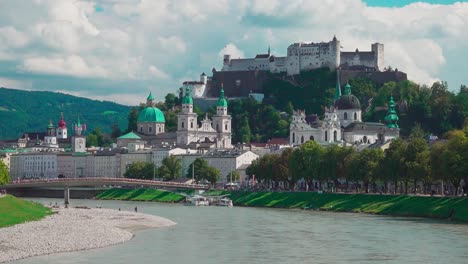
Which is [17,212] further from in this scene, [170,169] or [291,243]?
[170,169]

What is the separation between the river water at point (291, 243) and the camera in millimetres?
46031

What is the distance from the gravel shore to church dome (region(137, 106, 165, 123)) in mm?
95966

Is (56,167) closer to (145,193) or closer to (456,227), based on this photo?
(145,193)

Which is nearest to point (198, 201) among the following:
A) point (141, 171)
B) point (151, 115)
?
point (141, 171)

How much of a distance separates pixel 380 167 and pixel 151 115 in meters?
90.3

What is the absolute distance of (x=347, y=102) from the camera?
5679 inches

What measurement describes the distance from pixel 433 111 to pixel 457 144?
75.6 m

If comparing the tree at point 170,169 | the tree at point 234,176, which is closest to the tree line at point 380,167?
the tree at point 234,176

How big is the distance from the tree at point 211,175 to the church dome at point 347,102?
26.1m

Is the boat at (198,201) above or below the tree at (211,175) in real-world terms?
below

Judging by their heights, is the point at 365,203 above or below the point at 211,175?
below

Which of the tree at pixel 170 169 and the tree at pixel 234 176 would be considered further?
the tree at pixel 170 169

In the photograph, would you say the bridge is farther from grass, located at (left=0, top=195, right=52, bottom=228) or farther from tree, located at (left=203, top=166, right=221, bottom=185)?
grass, located at (left=0, top=195, right=52, bottom=228)

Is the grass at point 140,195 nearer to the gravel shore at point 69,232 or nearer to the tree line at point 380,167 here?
the tree line at point 380,167
